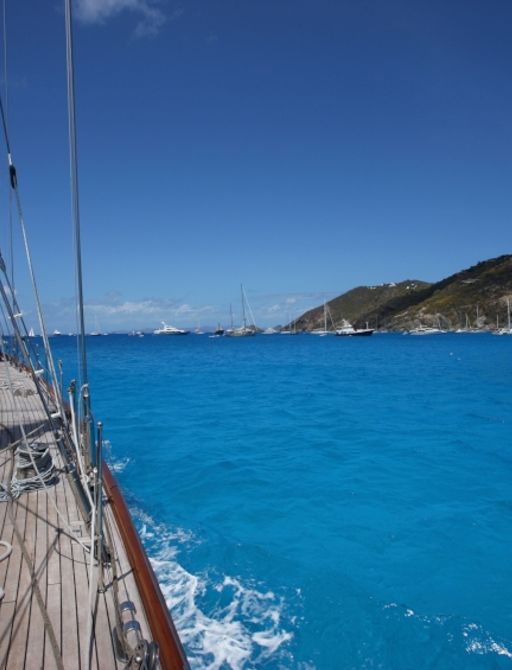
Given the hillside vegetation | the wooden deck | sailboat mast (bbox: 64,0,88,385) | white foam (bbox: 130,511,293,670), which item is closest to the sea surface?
white foam (bbox: 130,511,293,670)

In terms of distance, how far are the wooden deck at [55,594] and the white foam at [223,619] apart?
6.15 feet

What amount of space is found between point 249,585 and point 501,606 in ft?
12.7

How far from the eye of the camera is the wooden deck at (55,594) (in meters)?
3.26

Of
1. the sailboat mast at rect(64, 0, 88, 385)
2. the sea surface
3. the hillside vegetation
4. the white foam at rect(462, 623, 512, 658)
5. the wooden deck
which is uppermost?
the hillside vegetation

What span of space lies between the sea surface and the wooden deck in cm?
210

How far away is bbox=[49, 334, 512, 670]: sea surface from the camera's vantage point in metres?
5.73

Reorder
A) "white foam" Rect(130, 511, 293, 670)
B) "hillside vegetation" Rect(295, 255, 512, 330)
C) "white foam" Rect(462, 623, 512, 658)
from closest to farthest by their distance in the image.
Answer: "white foam" Rect(130, 511, 293, 670) → "white foam" Rect(462, 623, 512, 658) → "hillside vegetation" Rect(295, 255, 512, 330)

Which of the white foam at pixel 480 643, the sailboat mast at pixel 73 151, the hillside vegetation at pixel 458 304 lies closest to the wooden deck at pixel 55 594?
the sailboat mast at pixel 73 151

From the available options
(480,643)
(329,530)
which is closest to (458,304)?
(329,530)

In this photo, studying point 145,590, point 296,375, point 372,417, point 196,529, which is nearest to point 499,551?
point 196,529

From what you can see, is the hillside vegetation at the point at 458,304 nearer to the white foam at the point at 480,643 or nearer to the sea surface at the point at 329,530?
the sea surface at the point at 329,530

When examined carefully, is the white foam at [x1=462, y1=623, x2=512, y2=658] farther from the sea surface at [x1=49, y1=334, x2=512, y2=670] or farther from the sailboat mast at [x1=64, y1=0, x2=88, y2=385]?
the sailboat mast at [x1=64, y1=0, x2=88, y2=385]

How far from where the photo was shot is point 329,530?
898 centimetres

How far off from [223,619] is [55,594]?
2884 mm
